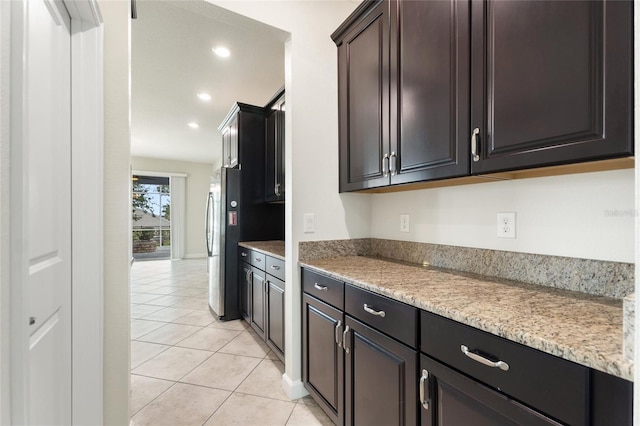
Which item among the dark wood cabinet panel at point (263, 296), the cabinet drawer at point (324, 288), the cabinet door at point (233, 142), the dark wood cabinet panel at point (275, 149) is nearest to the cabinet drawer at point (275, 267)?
the dark wood cabinet panel at point (263, 296)

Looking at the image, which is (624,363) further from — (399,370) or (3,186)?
(3,186)

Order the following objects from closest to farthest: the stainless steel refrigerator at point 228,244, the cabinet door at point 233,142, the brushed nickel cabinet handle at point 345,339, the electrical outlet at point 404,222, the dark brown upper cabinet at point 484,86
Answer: the dark brown upper cabinet at point 484,86 → the brushed nickel cabinet handle at point 345,339 → the electrical outlet at point 404,222 → the stainless steel refrigerator at point 228,244 → the cabinet door at point 233,142

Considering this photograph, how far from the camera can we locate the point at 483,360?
82 cm

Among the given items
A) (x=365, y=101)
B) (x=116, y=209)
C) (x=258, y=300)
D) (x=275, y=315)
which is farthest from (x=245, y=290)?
(x=365, y=101)

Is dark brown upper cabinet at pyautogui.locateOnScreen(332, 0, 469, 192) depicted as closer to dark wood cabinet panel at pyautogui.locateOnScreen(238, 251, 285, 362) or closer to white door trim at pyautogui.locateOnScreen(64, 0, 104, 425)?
dark wood cabinet panel at pyautogui.locateOnScreen(238, 251, 285, 362)

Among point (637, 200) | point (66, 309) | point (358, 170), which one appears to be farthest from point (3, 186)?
point (358, 170)

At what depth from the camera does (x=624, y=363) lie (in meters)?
0.58

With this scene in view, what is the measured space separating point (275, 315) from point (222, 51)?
96.7 inches

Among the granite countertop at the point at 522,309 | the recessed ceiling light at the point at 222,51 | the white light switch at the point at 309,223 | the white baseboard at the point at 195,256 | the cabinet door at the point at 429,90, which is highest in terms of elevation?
the recessed ceiling light at the point at 222,51

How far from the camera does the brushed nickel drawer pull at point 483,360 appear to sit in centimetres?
78

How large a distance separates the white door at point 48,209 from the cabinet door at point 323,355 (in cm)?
115

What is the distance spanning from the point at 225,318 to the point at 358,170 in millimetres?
2453

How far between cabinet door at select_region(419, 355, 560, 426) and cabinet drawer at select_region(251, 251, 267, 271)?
177 centimetres

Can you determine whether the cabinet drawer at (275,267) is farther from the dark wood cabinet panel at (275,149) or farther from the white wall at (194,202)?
the white wall at (194,202)
